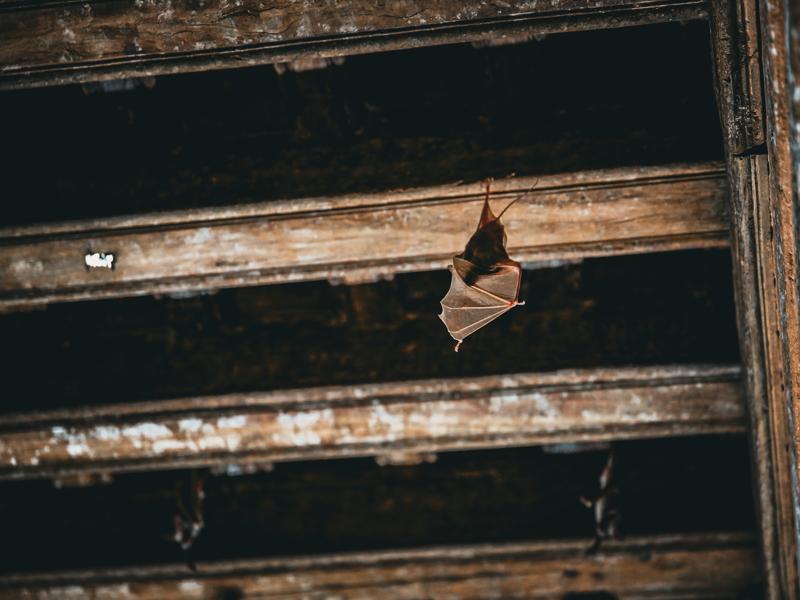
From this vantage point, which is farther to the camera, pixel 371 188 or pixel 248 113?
pixel 248 113

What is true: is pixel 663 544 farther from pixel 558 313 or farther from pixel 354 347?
pixel 354 347

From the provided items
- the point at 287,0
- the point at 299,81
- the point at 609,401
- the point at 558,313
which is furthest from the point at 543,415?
the point at 287,0

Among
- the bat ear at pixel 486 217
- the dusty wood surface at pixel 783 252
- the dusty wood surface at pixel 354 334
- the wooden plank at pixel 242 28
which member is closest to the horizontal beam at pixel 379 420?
the dusty wood surface at pixel 354 334

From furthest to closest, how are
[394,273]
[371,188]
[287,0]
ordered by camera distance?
[394,273] < [371,188] < [287,0]

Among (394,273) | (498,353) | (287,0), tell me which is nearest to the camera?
(287,0)

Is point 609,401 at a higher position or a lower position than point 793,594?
higher

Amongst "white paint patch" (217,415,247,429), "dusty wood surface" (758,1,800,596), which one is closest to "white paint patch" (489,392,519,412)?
"dusty wood surface" (758,1,800,596)

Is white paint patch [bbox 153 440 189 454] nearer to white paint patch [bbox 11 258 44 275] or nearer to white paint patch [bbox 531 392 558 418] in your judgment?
white paint patch [bbox 11 258 44 275]
